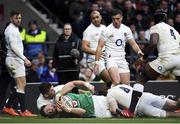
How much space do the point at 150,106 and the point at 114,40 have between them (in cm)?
215

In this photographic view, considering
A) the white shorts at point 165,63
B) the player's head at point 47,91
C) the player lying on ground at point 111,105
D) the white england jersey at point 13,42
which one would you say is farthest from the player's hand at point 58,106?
the white shorts at point 165,63

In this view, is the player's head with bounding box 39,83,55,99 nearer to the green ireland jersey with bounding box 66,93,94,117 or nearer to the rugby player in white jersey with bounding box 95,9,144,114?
the green ireland jersey with bounding box 66,93,94,117

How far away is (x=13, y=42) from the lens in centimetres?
1920

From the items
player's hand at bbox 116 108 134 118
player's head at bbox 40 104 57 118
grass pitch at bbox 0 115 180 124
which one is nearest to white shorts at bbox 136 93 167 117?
player's hand at bbox 116 108 134 118

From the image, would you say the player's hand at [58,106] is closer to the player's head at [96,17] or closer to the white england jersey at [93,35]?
the white england jersey at [93,35]

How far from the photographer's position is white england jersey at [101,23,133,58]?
63.8 feet

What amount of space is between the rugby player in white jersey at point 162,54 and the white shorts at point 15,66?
2948mm

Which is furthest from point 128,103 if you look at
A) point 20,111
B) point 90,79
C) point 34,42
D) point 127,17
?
point 127,17

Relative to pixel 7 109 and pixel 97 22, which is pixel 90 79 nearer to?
pixel 97 22

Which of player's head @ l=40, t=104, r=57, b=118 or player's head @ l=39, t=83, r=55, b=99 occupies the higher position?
player's head @ l=39, t=83, r=55, b=99

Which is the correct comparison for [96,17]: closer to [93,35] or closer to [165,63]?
[93,35]

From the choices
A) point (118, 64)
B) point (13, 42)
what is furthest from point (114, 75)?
point (13, 42)

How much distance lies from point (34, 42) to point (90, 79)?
234cm

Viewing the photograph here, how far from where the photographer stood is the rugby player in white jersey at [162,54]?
17.6m
